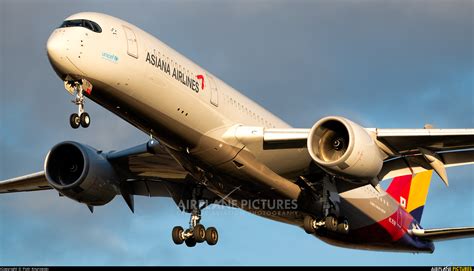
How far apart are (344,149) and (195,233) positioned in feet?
23.7

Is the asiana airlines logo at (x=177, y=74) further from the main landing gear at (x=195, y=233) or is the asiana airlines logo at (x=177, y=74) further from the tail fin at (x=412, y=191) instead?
the tail fin at (x=412, y=191)

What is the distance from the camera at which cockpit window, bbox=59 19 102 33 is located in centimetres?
2755

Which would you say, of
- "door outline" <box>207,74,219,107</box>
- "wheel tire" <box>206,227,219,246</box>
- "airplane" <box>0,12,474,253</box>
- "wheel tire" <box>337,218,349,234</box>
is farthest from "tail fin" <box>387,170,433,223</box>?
"door outline" <box>207,74,219,107</box>

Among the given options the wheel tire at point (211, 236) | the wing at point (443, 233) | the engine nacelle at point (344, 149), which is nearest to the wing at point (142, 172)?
the wheel tire at point (211, 236)

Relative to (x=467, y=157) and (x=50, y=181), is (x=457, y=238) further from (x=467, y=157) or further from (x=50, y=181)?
(x=50, y=181)

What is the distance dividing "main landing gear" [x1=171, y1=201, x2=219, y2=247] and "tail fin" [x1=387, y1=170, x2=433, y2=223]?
33.9ft

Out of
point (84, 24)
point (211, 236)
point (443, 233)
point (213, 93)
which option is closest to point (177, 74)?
point (213, 93)

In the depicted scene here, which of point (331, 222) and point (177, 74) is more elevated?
point (177, 74)

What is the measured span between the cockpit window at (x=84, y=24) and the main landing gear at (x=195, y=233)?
32.2 ft

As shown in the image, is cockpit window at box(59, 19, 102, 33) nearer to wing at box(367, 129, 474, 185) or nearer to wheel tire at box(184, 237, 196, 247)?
wing at box(367, 129, 474, 185)

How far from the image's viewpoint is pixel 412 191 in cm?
4278

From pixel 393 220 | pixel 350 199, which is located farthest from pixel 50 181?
pixel 393 220

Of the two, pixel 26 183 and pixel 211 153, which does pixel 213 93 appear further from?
pixel 26 183

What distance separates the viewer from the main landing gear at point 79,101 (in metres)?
26.9
